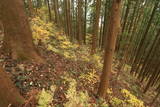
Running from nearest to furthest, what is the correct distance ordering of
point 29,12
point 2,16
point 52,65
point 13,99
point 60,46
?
point 13,99
point 2,16
point 52,65
point 60,46
point 29,12

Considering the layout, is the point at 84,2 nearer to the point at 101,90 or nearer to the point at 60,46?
the point at 60,46

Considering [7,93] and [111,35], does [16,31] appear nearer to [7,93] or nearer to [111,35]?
[7,93]

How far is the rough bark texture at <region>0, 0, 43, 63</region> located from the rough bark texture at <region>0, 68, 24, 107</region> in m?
1.64

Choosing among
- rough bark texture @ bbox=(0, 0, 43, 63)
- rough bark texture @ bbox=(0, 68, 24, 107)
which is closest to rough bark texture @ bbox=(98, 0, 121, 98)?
rough bark texture @ bbox=(0, 0, 43, 63)

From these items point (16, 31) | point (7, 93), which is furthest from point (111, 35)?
point (7, 93)

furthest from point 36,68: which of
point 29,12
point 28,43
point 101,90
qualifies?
point 29,12

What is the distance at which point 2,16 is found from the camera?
3.76m

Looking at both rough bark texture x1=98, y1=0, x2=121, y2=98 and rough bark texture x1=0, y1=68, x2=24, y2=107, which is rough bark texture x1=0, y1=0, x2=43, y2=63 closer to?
rough bark texture x1=0, y1=68, x2=24, y2=107

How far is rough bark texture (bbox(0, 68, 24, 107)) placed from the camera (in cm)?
239

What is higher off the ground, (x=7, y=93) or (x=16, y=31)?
(x=16, y=31)

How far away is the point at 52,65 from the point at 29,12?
27.7ft

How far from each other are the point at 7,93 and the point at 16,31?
198cm

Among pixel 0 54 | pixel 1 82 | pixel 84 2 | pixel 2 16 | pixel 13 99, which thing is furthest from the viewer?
pixel 84 2

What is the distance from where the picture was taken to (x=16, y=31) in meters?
3.91
